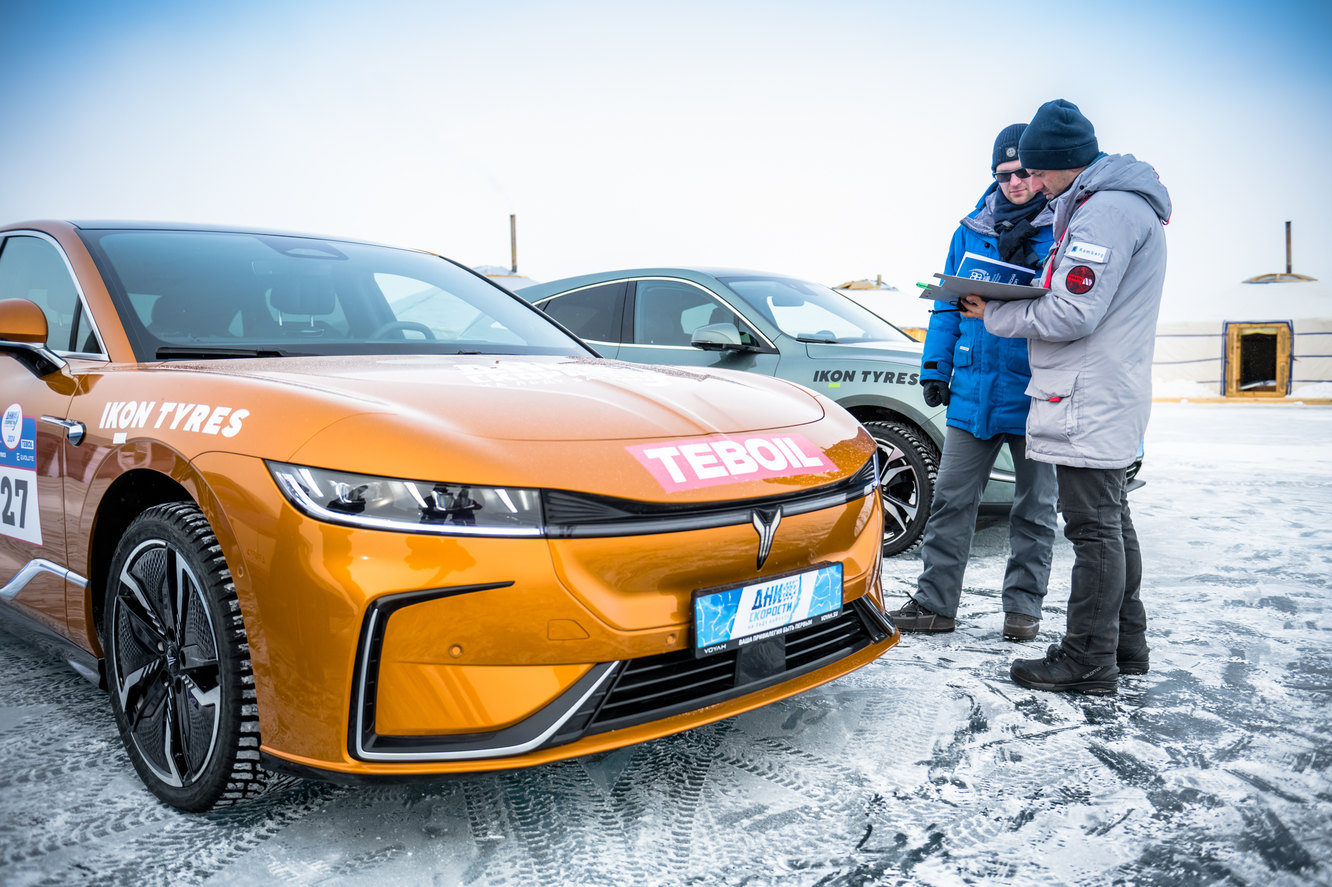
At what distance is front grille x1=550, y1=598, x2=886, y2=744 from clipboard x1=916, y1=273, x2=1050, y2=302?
41.6 inches

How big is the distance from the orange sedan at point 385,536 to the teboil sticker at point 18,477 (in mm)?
13

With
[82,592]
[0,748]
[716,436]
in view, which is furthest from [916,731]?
[0,748]

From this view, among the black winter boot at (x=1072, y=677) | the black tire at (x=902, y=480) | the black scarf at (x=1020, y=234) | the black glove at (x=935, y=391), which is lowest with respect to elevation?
the black winter boot at (x=1072, y=677)

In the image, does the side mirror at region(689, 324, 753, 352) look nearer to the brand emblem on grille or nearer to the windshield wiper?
the windshield wiper

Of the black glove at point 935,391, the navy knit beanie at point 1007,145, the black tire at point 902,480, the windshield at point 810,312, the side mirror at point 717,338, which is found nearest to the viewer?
the navy knit beanie at point 1007,145

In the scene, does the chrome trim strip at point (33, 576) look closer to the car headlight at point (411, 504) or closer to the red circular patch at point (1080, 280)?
the car headlight at point (411, 504)

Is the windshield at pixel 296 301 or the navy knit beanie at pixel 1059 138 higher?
the navy knit beanie at pixel 1059 138

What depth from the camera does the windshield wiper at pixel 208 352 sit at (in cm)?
232

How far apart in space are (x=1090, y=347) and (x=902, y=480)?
1.88 meters

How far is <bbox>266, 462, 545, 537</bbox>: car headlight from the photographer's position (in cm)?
167

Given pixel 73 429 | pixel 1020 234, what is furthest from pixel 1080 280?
pixel 73 429

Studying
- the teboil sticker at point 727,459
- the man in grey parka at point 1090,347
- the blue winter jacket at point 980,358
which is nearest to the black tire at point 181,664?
the teboil sticker at point 727,459

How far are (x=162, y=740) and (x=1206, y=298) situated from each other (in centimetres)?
2656

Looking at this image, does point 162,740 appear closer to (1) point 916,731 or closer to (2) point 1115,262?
(1) point 916,731
